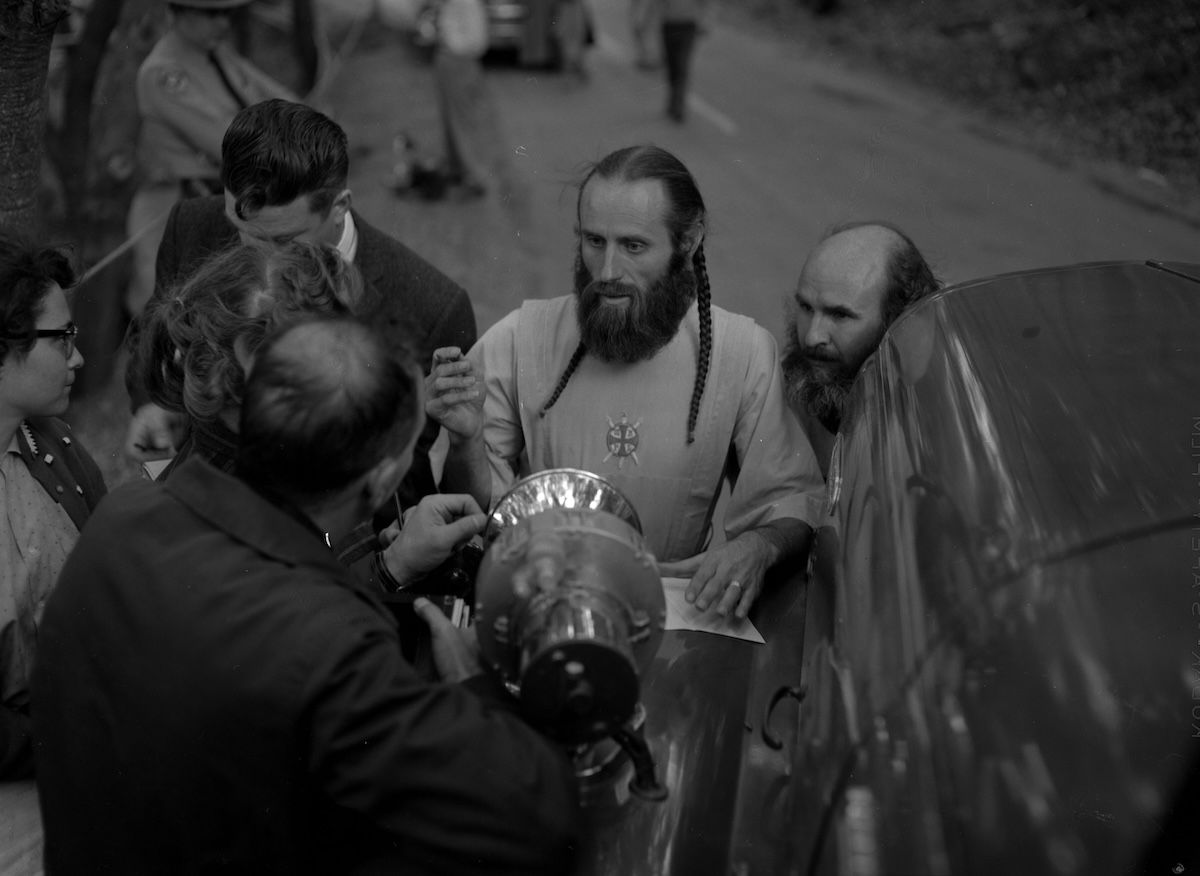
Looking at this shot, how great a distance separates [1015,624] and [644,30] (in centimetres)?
1636

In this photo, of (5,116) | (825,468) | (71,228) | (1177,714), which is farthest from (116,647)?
(71,228)

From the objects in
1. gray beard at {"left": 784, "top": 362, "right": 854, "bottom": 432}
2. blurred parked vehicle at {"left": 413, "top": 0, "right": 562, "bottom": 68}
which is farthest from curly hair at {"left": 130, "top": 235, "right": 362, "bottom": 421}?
blurred parked vehicle at {"left": 413, "top": 0, "right": 562, "bottom": 68}

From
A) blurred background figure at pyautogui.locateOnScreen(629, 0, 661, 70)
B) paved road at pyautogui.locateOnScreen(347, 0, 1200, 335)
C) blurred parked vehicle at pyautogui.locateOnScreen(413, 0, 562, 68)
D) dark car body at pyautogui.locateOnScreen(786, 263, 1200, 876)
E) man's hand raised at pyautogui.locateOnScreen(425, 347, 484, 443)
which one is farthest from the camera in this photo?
blurred background figure at pyautogui.locateOnScreen(629, 0, 661, 70)

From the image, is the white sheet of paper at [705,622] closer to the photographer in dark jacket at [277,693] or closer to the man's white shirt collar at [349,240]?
the photographer in dark jacket at [277,693]

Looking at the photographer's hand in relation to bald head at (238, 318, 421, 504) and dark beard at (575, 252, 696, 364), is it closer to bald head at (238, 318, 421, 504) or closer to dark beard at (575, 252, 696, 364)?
bald head at (238, 318, 421, 504)

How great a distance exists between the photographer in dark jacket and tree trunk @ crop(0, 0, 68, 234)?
198 cm

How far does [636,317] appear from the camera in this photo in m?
2.96

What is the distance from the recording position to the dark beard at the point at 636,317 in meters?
2.97

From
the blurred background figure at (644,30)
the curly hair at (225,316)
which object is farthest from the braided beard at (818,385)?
the blurred background figure at (644,30)

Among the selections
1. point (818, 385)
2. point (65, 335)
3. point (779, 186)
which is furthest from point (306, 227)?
point (779, 186)

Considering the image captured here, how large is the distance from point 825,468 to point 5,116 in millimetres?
2770

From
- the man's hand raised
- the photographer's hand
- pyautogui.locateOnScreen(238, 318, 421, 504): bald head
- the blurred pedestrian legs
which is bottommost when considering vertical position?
the blurred pedestrian legs

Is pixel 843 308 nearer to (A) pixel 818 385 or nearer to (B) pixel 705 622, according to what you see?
(A) pixel 818 385

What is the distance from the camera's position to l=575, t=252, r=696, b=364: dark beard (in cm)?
297
